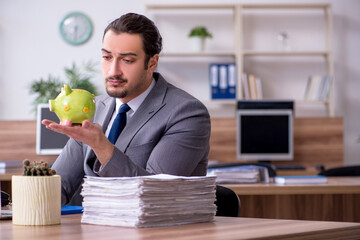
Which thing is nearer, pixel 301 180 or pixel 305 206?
pixel 301 180

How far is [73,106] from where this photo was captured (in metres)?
1.39

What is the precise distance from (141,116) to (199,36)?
159 inches

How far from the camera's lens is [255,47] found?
6102 millimetres

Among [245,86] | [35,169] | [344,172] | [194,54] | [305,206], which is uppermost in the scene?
[194,54]

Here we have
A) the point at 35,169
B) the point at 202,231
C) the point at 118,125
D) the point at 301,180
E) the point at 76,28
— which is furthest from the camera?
the point at 76,28

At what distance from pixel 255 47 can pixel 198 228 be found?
4987 mm

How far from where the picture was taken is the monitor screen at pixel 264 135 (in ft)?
17.9

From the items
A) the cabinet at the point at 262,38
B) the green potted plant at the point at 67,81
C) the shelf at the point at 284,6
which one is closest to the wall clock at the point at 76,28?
the green potted plant at the point at 67,81

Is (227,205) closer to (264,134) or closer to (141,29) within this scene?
(141,29)

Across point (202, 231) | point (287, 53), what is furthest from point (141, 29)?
point (287, 53)

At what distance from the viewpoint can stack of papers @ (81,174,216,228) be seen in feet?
4.09

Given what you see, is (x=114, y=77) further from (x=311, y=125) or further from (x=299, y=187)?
(x=311, y=125)

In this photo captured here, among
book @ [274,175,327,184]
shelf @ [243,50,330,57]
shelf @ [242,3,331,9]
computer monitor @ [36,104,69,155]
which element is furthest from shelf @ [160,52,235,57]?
book @ [274,175,327,184]

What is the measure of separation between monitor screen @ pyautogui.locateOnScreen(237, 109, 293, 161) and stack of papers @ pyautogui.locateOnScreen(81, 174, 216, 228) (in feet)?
13.4
